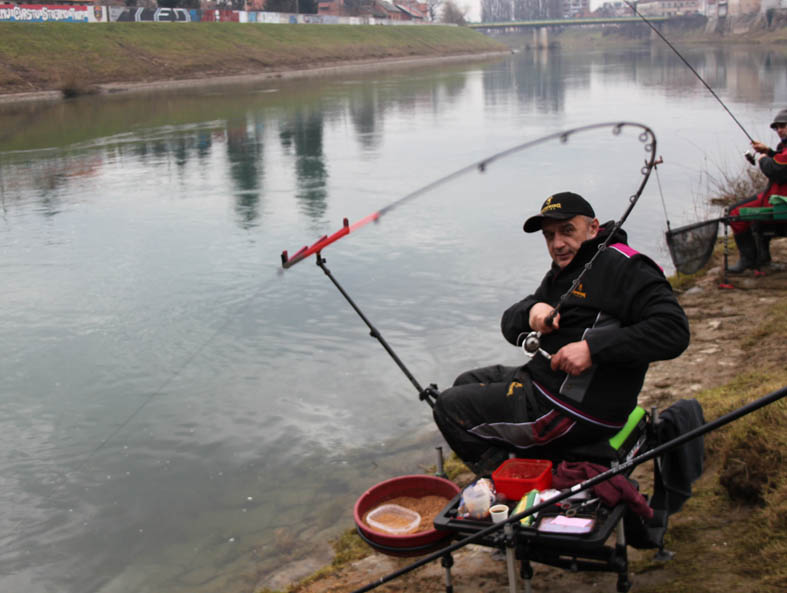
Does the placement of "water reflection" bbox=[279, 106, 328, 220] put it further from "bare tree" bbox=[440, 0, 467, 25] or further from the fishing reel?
"bare tree" bbox=[440, 0, 467, 25]

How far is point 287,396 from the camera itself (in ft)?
A: 20.8

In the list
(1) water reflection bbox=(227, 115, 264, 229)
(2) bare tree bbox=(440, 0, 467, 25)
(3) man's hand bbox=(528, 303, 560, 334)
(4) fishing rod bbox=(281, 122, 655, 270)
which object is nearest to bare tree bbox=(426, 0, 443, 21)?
(2) bare tree bbox=(440, 0, 467, 25)

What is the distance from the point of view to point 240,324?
7840 mm

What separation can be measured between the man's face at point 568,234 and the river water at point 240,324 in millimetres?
2107

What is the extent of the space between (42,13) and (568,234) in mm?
54223

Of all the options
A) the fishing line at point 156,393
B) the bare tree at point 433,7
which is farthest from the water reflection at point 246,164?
the bare tree at point 433,7

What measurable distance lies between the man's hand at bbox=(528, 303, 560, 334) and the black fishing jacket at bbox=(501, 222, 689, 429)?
0.04 metres

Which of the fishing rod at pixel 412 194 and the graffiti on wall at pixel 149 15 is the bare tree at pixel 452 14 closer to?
the graffiti on wall at pixel 149 15

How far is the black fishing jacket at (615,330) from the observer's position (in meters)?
3.02

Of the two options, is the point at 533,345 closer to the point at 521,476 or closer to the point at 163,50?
the point at 521,476

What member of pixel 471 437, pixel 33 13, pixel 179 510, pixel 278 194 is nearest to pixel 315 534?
pixel 179 510

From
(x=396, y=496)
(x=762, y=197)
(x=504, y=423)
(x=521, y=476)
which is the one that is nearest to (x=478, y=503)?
(x=521, y=476)

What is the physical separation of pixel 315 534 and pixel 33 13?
52648 mm

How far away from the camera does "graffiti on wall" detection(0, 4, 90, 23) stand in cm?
4872
